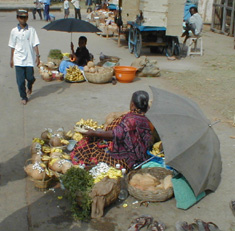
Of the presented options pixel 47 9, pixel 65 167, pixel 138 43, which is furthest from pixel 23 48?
pixel 47 9

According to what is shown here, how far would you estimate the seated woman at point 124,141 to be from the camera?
4.41m

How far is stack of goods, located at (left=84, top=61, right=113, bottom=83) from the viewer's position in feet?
28.9

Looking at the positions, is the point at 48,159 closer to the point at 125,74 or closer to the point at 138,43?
the point at 125,74

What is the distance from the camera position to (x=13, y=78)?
945 cm

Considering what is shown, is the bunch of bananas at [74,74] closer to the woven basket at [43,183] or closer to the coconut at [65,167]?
the coconut at [65,167]

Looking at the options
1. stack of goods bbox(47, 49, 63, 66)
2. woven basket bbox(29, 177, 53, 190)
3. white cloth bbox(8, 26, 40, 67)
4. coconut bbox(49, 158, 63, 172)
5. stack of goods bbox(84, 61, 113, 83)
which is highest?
white cloth bbox(8, 26, 40, 67)

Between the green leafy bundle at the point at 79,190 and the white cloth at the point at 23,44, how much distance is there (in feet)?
12.1

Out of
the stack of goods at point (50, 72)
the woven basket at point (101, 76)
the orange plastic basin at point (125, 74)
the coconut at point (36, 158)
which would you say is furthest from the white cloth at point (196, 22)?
the coconut at point (36, 158)

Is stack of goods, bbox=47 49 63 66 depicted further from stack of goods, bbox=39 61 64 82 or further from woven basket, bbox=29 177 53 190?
woven basket, bbox=29 177 53 190

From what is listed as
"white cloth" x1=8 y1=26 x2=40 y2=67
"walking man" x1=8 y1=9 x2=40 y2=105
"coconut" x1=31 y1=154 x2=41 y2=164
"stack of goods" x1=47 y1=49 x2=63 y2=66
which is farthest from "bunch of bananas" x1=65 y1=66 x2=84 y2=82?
"coconut" x1=31 y1=154 x2=41 y2=164

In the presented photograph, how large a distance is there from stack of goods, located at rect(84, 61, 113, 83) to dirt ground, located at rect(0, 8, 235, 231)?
7.4 inches

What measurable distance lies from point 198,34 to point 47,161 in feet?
31.2

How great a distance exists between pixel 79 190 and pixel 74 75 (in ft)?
18.4

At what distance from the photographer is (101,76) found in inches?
346
